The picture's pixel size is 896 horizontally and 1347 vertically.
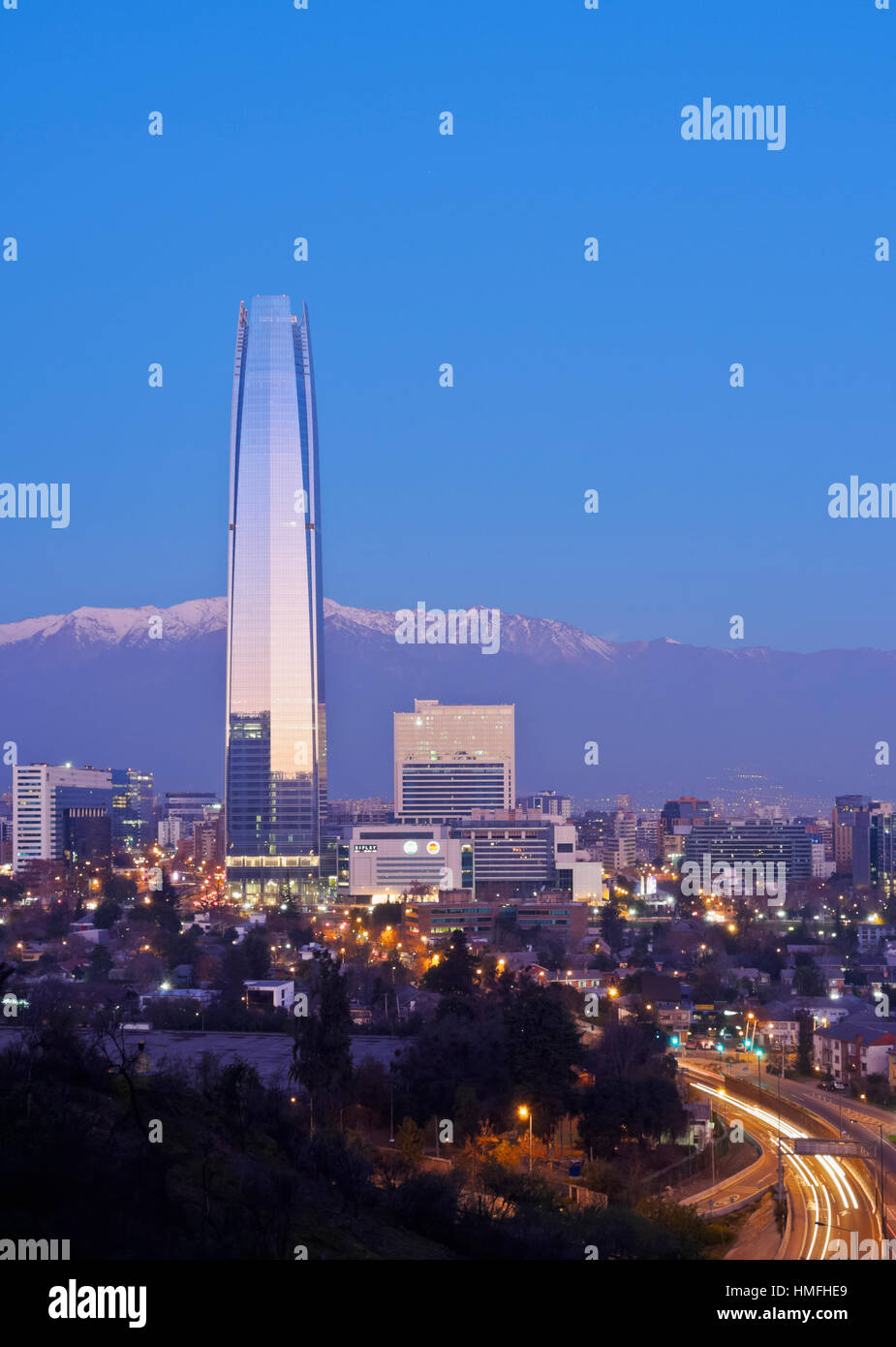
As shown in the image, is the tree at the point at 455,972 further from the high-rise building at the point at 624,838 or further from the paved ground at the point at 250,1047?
the high-rise building at the point at 624,838

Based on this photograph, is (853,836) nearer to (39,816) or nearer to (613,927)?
(613,927)

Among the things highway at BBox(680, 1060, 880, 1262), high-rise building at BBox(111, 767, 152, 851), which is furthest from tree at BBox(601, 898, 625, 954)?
high-rise building at BBox(111, 767, 152, 851)

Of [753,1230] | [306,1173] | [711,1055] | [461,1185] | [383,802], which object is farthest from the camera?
[383,802]

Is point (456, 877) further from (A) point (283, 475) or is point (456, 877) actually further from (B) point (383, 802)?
(B) point (383, 802)

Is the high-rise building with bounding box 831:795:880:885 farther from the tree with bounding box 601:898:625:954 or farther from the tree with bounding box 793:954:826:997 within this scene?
the tree with bounding box 793:954:826:997

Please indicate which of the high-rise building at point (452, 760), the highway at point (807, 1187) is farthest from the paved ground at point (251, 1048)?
the high-rise building at point (452, 760)

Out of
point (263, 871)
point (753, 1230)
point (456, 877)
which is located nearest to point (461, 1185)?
point (753, 1230)

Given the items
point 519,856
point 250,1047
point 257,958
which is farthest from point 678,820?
point 250,1047
